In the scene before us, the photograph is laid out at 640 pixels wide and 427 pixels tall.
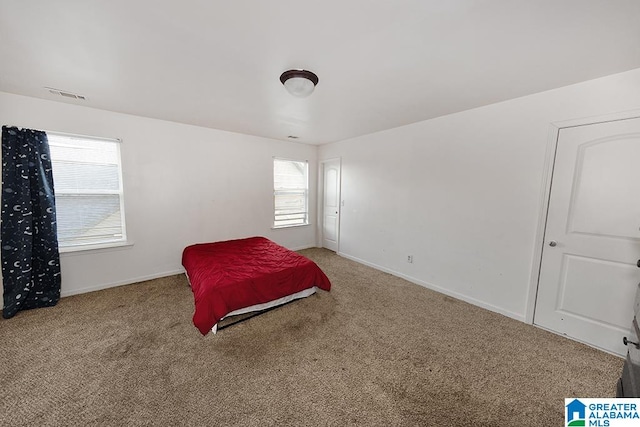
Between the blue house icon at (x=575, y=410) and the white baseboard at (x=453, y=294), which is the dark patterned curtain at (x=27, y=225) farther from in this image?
the blue house icon at (x=575, y=410)

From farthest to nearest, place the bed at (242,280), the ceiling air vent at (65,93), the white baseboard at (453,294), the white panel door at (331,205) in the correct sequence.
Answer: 1. the white panel door at (331,205)
2. the white baseboard at (453,294)
3. the ceiling air vent at (65,93)
4. the bed at (242,280)

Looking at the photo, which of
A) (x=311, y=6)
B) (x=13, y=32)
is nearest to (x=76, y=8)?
(x=13, y=32)

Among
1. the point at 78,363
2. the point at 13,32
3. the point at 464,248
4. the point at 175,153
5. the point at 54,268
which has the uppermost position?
the point at 13,32

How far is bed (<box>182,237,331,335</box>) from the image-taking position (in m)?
2.04

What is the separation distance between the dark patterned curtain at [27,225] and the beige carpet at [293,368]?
0.25 m

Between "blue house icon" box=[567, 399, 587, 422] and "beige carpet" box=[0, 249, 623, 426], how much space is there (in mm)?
96

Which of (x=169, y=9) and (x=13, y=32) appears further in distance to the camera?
(x=13, y=32)

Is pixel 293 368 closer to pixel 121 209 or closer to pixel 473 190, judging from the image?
pixel 473 190

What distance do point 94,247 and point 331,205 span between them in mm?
3768

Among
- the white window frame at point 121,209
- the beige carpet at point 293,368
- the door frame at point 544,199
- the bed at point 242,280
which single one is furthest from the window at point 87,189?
the door frame at point 544,199

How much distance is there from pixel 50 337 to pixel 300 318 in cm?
225

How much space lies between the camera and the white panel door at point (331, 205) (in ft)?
15.4

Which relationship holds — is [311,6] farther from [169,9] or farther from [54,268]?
[54,268]

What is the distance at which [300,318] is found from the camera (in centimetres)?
239
